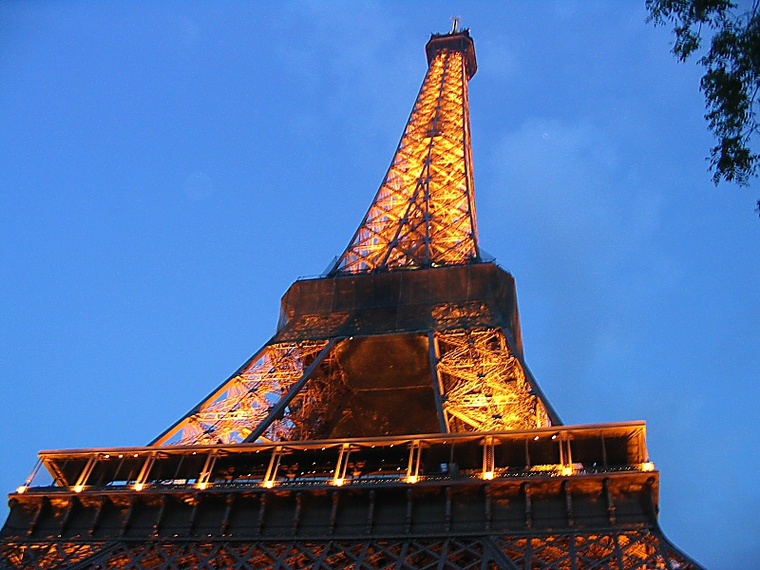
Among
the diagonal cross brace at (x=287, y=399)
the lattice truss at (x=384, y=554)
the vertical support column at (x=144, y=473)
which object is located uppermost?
the diagonal cross brace at (x=287, y=399)

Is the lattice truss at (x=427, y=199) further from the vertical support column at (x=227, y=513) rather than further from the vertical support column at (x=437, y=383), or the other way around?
the vertical support column at (x=227, y=513)

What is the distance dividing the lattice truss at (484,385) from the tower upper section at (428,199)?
5.60 meters

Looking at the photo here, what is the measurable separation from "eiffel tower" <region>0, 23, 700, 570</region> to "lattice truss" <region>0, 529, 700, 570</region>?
54 millimetres

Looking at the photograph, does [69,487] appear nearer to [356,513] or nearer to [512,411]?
[356,513]

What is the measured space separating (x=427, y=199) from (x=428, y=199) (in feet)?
0.36

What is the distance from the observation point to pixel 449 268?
110 ft

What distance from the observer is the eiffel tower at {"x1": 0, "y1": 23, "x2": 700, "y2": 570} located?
20.8 metres

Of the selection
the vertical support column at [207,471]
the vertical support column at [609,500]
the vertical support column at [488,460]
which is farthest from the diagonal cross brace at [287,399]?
the vertical support column at [609,500]

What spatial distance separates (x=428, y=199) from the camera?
→ 42500 mm

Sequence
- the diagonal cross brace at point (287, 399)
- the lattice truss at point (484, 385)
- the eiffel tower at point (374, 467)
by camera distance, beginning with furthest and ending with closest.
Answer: the diagonal cross brace at point (287, 399)
the lattice truss at point (484, 385)
the eiffel tower at point (374, 467)

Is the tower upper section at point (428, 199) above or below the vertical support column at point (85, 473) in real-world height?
above

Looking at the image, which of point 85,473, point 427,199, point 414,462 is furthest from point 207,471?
point 427,199

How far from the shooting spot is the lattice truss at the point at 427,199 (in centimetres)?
3816

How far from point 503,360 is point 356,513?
9195mm
